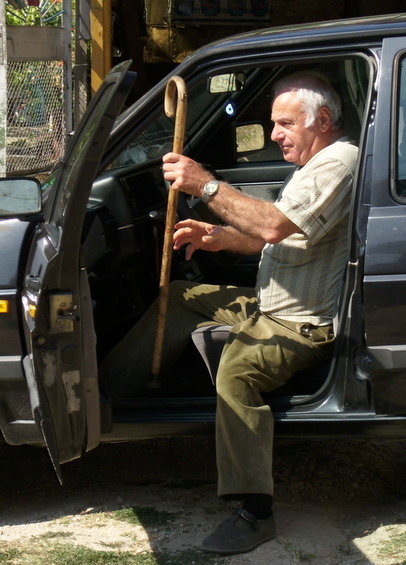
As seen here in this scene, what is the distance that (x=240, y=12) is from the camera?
33.7 feet

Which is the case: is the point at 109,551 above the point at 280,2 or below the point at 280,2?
below

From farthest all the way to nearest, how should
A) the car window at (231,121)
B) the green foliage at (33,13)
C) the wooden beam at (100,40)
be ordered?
the green foliage at (33,13)
the wooden beam at (100,40)
the car window at (231,121)

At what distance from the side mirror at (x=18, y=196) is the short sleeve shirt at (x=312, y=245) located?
83 cm

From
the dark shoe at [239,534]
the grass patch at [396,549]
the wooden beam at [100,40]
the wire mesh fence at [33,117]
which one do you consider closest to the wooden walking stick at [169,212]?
the dark shoe at [239,534]

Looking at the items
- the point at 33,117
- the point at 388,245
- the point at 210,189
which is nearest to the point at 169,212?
the point at 210,189

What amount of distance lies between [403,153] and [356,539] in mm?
1369

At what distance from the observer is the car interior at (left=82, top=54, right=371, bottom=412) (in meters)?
3.62

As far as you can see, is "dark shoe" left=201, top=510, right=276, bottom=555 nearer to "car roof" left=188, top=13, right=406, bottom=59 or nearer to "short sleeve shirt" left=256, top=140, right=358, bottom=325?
"short sleeve shirt" left=256, top=140, right=358, bottom=325

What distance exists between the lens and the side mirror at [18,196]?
10.5ft

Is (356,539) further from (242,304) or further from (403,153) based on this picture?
(403,153)

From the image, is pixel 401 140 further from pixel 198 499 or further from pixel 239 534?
pixel 198 499

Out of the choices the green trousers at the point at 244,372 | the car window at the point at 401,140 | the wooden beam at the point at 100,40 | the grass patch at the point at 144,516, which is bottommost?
the grass patch at the point at 144,516

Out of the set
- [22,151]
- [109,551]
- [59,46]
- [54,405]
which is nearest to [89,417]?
[54,405]

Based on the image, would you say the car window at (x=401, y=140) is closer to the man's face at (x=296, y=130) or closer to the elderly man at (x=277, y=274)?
the elderly man at (x=277, y=274)
